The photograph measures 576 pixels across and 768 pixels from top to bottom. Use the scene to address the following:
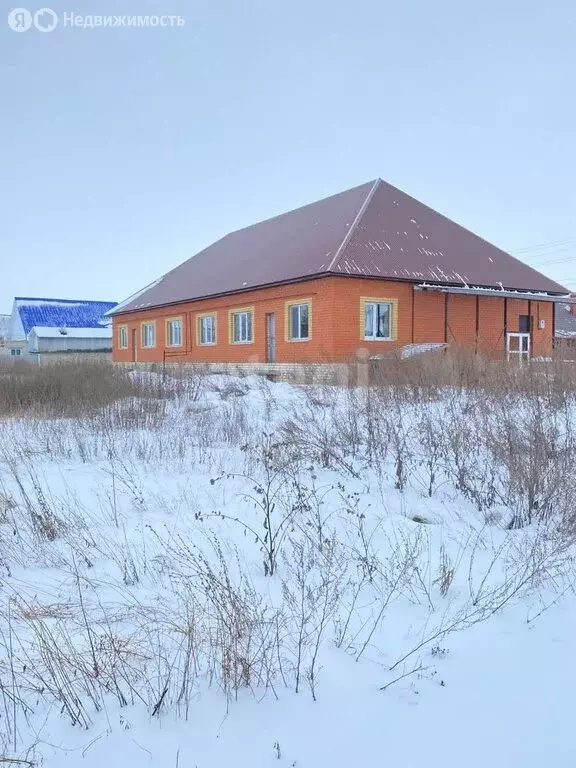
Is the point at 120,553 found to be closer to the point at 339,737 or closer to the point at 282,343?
the point at 339,737

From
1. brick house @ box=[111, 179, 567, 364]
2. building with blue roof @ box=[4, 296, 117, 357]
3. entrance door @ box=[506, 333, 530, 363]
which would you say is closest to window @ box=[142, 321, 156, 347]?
brick house @ box=[111, 179, 567, 364]

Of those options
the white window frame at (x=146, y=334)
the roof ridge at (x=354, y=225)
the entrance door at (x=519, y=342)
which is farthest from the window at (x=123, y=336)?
the entrance door at (x=519, y=342)

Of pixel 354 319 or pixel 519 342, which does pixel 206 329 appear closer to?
pixel 354 319

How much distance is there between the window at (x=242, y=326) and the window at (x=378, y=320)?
5062 millimetres

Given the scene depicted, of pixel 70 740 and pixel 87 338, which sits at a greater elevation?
pixel 87 338

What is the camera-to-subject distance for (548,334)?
2166cm

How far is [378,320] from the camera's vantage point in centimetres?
1784

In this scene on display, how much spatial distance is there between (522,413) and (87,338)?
40.5 m

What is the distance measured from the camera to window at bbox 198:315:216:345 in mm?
23031

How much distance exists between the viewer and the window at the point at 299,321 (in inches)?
712

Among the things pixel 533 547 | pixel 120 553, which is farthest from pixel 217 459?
pixel 533 547

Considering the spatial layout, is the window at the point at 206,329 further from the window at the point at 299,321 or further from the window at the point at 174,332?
the window at the point at 299,321

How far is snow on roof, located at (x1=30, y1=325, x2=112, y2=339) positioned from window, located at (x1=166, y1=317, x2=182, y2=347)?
1897cm

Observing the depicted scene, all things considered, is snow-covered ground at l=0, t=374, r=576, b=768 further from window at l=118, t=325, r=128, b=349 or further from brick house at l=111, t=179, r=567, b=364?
window at l=118, t=325, r=128, b=349
